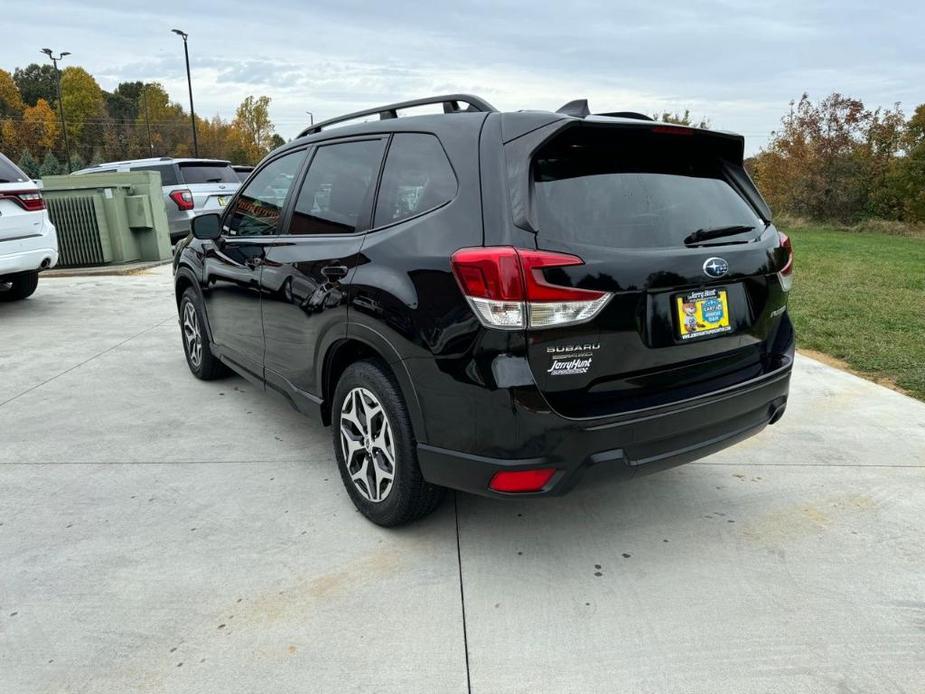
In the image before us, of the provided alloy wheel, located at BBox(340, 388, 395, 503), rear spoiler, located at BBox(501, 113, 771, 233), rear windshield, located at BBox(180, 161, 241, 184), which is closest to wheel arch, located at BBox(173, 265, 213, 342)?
alloy wheel, located at BBox(340, 388, 395, 503)

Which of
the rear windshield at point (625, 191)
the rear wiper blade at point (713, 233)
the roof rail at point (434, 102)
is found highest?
the roof rail at point (434, 102)

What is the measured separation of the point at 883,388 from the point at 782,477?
7.00 feet

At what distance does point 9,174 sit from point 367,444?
651 cm

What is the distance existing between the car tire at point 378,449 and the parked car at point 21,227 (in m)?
5.91

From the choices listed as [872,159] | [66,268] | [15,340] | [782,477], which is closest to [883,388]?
[782,477]

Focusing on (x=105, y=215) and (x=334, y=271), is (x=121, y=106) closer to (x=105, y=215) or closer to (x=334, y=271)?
(x=105, y=215)

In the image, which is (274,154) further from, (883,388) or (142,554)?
(883,388)

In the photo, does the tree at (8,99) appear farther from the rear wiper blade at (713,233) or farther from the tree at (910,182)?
the rear wiper blade at (713,233)

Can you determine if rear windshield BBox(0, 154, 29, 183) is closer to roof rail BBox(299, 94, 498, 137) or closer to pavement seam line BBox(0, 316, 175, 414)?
pavement seam line BBox(0, 316, 175, 414)

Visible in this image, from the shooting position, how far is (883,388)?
5.12m

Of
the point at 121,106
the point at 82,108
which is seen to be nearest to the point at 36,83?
the point at 121,106

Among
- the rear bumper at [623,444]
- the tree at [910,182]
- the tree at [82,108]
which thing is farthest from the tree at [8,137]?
the rear bumper at [623,444]

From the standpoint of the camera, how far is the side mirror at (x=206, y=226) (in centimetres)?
433

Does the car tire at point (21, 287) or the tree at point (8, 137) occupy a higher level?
the tree at point (8, 137)
